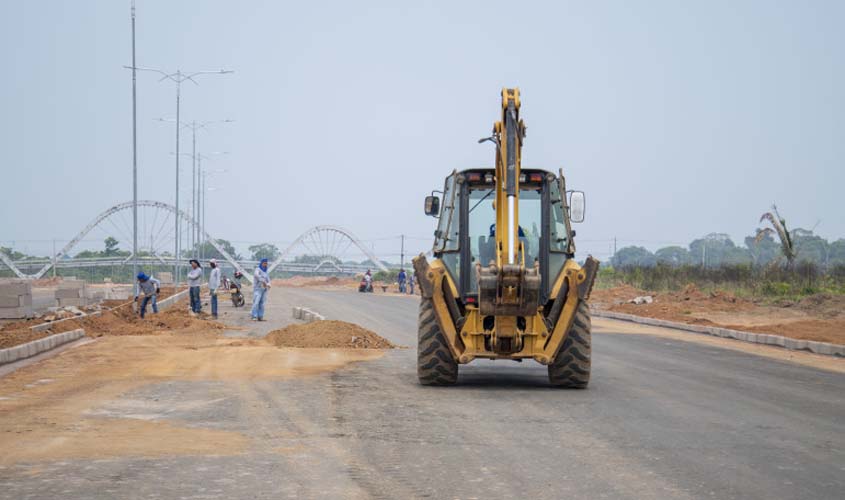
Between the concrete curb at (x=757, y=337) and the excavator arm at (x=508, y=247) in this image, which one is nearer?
the excavator arm at (x=508, y=247)

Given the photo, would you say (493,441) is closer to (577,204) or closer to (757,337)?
(577,204)

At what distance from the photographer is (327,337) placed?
2120cm

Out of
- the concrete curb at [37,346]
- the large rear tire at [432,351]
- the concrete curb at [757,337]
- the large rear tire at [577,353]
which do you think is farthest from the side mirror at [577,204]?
the concrete curb at [37,346]

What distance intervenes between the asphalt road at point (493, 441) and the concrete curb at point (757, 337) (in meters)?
5.97

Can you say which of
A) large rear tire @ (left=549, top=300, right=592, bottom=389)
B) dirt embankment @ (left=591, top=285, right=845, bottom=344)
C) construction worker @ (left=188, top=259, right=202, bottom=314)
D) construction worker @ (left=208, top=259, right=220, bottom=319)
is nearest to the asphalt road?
large rear tire @ (left=549, top=300, right=592, bottom=389)

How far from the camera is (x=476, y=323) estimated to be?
13.0 metres

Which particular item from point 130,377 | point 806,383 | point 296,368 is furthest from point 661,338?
point 130,377

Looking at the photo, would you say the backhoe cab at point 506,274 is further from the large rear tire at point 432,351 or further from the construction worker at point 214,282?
the construction worker at point 214,282

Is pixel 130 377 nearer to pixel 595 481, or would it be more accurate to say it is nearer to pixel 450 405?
pixel 450 405

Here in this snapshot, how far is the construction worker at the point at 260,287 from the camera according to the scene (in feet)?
101

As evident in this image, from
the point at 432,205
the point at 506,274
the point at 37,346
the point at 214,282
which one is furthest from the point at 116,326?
the point at 506,274

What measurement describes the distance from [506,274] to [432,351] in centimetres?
175

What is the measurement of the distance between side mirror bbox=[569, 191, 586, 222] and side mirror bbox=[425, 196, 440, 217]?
73.4 inches

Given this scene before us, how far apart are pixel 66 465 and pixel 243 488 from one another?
170cm
